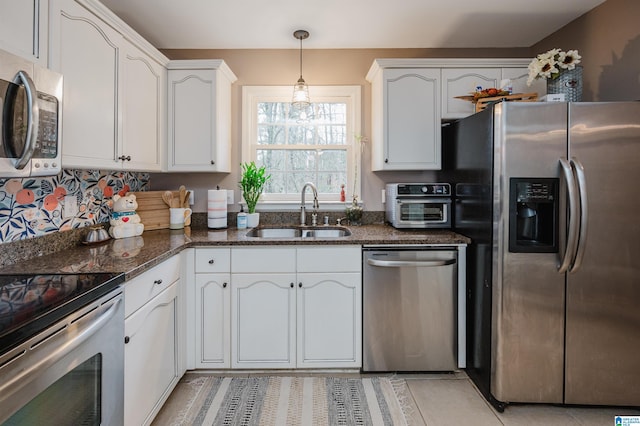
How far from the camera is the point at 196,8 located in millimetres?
2262

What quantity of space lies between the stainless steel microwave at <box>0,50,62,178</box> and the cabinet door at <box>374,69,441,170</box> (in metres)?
1.98

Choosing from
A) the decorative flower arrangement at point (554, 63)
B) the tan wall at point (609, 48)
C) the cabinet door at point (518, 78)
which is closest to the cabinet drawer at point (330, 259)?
the decorative flower arrangement at point (554, 63)

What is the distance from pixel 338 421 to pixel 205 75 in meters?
2.41

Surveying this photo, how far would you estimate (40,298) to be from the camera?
3.63 ft

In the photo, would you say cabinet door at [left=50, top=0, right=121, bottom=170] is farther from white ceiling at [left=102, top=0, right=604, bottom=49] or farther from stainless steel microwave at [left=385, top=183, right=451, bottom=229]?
stainless steel microwave at [left=385, top=183, right=451, bottom=229]

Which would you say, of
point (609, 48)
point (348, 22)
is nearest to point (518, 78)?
point (609, 48)

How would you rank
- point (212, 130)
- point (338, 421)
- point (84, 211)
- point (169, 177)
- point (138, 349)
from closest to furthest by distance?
point (138, 349) → point (338, 421) → point (84, 211) → point (212, 130) → point (169, 177)

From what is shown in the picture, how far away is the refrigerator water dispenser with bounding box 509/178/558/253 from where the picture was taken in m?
1.84

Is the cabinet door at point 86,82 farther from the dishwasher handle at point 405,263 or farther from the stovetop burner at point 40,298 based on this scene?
the dishwasher handle at point 405,263

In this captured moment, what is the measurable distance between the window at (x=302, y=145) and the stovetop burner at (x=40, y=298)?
5.61 ft

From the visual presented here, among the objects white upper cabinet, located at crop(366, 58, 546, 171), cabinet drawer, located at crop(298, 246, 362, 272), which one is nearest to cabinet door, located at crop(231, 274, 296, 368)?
cabinet drawer, located at crop(298, 246, 362, 272)

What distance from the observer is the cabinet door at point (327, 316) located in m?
2.21

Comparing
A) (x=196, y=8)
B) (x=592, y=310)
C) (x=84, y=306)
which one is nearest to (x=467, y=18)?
(x=196, y=8)

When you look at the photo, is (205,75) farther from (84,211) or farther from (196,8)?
(84,211)
